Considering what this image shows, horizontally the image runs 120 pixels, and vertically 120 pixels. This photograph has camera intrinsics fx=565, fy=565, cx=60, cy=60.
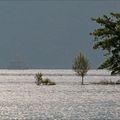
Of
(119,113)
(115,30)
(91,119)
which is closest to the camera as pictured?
(91,119)

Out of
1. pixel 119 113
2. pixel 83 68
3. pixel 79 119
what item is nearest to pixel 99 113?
pixel 119 113

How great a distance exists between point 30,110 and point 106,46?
1196 inches

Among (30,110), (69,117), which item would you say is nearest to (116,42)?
(30,110)

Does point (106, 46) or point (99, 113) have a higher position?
point (106, 46)

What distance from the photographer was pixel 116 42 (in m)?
81.5

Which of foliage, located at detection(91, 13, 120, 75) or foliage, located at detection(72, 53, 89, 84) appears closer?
foliage, located at detection(91, 13, 120, 75)

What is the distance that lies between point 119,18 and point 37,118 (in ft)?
138

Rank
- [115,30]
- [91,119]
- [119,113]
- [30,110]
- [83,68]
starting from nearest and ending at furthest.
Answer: [91,119] < [119,113] < [30,110] < [115,30] < [83,68]

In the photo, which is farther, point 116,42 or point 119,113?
point 116,42

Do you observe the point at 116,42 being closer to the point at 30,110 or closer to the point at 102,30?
the point at 102,30

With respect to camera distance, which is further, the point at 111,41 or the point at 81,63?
the point at 81,63

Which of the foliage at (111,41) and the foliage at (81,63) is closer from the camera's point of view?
the foliage at (111,41)

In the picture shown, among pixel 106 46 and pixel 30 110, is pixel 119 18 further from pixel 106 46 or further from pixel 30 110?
pixel 30 110

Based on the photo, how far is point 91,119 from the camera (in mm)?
43375
